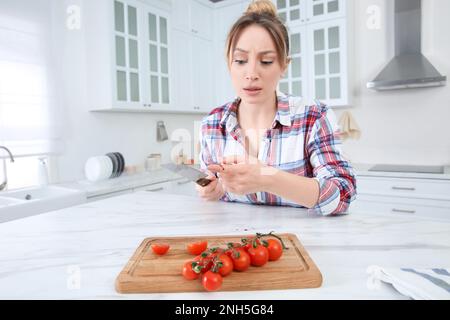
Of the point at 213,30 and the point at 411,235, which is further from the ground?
the point at 213,30

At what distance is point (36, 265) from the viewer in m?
0.86

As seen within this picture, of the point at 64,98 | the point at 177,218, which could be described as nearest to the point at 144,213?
the point at 177,218

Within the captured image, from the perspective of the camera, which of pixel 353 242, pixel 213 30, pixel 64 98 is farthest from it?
pixel 213 30

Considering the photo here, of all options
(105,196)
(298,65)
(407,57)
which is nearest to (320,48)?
(298,65)

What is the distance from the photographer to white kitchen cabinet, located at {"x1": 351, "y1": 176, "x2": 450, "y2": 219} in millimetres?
2674

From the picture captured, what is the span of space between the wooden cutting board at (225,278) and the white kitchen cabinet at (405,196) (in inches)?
79.4

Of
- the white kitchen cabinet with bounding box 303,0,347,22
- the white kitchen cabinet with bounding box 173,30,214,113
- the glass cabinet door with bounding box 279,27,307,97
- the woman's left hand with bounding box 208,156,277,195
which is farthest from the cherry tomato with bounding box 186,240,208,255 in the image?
the white kitchen cabinet with bounding box 303,0,347,22

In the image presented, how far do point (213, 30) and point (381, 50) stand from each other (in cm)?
180

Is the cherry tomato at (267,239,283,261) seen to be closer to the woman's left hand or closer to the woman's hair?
the woman's left hand

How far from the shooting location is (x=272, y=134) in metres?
1.44

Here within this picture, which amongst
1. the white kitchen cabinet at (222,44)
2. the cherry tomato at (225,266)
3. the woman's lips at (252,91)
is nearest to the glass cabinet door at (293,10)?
the white kitchen cabinet at (222,44)

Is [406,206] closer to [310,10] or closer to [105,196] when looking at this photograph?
[310,10]

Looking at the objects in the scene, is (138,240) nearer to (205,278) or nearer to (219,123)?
(205,278)

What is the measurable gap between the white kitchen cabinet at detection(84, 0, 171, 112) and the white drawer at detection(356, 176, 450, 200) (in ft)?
6.42
